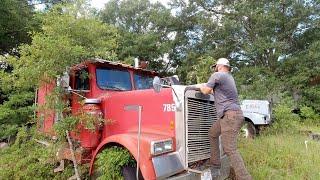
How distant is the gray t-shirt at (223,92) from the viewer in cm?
515

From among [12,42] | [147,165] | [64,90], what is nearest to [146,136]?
[147,165]

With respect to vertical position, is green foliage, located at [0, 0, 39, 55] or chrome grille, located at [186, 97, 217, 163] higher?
green foliage, located at [0, 0, 39, 55]

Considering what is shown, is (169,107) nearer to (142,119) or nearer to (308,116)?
(142,119)

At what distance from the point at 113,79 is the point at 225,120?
2.43m

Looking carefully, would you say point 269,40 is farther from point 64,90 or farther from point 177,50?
point 64,90

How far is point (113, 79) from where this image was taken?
21.8ft

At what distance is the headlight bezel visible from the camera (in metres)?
4.56

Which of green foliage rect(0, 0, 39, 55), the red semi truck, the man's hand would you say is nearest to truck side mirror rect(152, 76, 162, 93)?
the red semi truck

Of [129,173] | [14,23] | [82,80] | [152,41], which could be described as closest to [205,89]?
[129,173]

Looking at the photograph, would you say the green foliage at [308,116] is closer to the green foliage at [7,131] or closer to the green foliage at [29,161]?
the green foliage at [7,131]

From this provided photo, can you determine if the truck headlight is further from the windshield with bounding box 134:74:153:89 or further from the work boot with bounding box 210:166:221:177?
the windshield with bounding box 134:74:153:89

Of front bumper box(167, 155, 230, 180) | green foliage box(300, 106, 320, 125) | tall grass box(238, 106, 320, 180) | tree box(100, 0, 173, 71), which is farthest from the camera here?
tree box(100, 0, 173, 71)

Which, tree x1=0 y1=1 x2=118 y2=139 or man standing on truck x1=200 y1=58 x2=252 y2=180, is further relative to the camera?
tree x1=0 y1=1 x2=118 y2=139

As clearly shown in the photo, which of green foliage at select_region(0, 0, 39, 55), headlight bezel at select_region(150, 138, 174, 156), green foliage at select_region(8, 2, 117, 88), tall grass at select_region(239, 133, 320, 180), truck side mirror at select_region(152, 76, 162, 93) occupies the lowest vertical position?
tall grass at select_region(239, 133, 320, 180)
